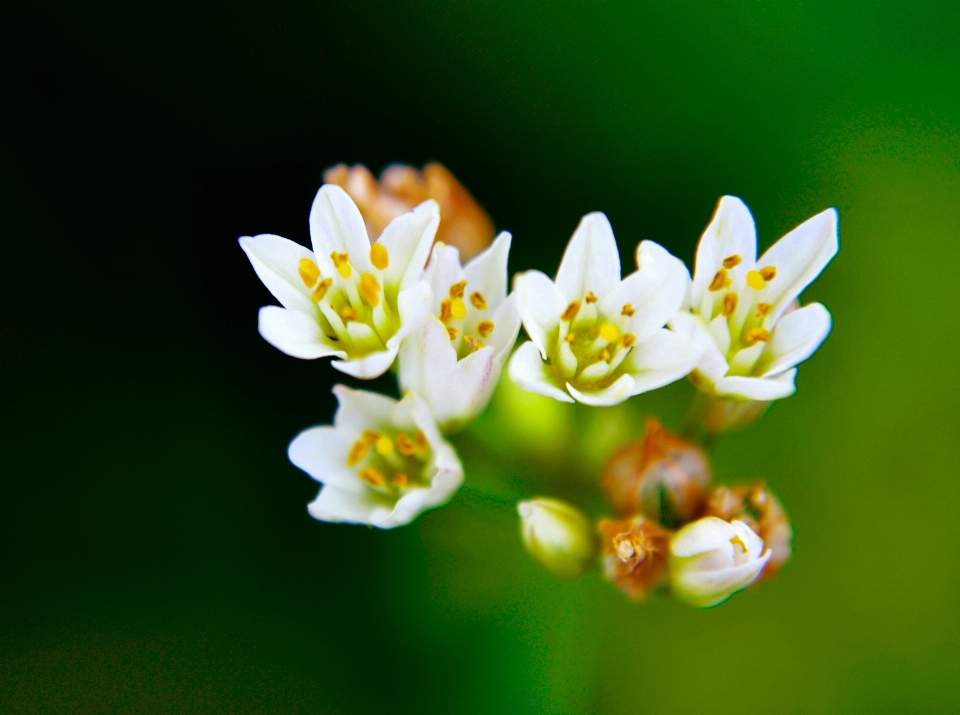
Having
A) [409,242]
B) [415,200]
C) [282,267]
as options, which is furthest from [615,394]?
[415,200]

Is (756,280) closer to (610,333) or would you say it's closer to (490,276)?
(610,333)

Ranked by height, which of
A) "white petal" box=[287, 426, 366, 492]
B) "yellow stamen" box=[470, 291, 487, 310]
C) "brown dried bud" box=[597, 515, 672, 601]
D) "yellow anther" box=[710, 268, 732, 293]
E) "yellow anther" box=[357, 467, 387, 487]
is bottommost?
"brown dried bud" box=[597, 515, 672, 601]

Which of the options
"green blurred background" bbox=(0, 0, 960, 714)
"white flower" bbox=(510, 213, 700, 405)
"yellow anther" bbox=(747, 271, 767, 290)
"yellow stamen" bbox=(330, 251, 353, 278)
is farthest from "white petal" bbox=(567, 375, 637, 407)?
"green blurred background" bbox=(0, 0, 960, 714)

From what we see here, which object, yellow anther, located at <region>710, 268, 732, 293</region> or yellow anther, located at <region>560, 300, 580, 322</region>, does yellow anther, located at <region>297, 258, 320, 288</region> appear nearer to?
yellow anther, located at <region>560, 300, 580, 322</region>

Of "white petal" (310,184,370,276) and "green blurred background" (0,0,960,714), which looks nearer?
"white petal" (310,184,370,276)

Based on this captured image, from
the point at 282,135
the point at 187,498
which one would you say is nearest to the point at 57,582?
the point at 187,498

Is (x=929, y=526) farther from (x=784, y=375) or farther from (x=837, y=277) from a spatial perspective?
(x=784, y=375)
